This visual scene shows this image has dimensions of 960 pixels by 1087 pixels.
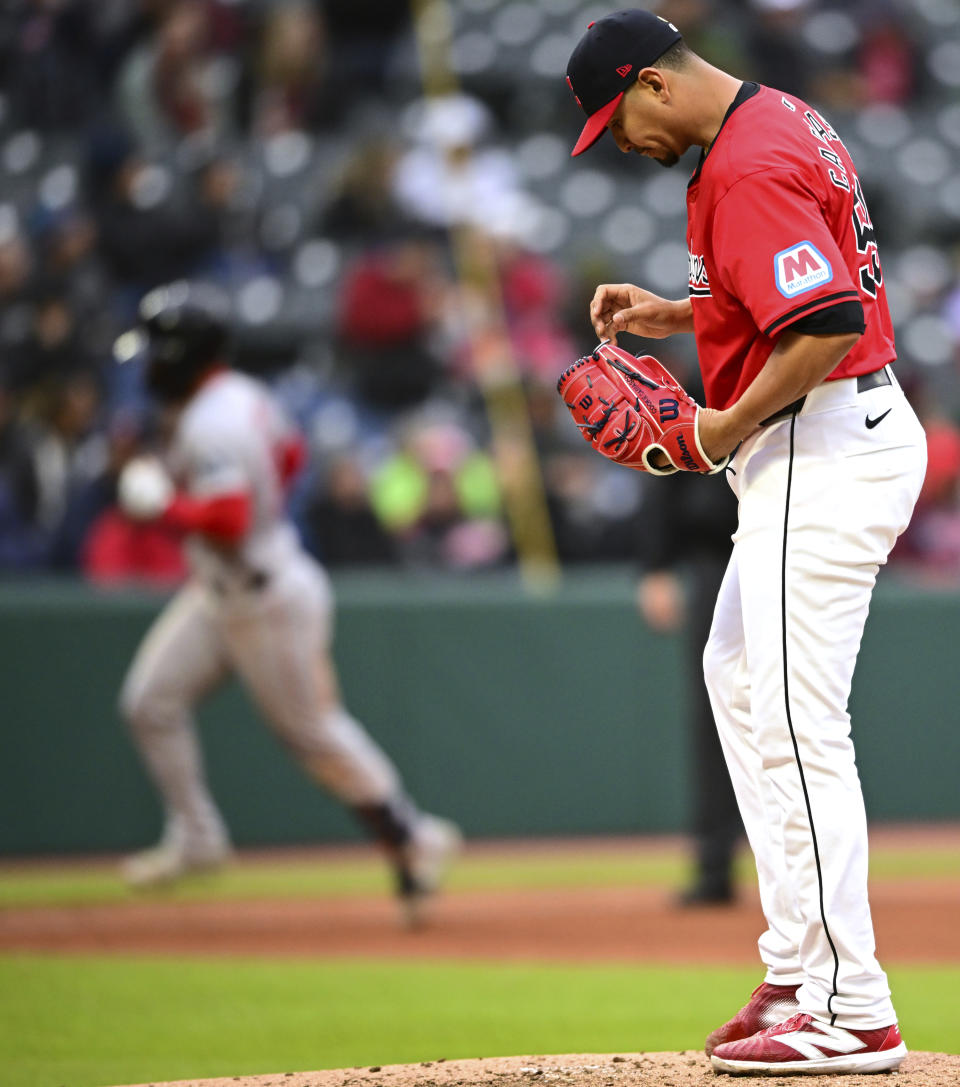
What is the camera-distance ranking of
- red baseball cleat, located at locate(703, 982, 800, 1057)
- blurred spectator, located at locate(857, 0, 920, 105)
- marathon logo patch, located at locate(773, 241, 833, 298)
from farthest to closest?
blurred spectator, located at locate(857, 0, 920, 105), red baseball cleat, located at locate(703, 982, 800, 1057), marathon logo patch, located at locate(773, 241, 833, 298)

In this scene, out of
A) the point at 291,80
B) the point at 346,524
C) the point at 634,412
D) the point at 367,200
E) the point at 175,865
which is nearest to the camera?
the point at 634,412

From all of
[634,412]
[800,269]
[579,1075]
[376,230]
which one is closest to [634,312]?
[634,412]

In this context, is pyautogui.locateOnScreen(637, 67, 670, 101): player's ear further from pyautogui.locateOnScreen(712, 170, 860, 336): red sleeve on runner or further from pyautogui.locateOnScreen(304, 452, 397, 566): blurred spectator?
pyautogui.locateOnScreen(304, 452, 397, 566): blurred spectator

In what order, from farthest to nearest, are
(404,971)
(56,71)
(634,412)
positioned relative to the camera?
(56,71) < (404,971) < (634,412)

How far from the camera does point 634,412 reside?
3.39m

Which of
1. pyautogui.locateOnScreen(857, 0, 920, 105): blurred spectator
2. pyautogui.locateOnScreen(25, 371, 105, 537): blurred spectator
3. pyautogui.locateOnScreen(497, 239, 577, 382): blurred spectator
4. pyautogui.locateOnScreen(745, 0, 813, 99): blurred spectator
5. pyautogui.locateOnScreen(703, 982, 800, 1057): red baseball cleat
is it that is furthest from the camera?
pyautogui.locateOnScreen(857, 0, 920, 105): blurred spectator

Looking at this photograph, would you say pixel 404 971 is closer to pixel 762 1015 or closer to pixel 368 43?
pixel 762 1015

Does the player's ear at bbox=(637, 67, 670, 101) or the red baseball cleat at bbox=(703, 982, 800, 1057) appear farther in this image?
the red baseball cleat at bbox=(703, 982, 800, 1057)

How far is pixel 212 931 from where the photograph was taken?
6703 millimetres

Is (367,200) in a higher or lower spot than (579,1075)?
higher

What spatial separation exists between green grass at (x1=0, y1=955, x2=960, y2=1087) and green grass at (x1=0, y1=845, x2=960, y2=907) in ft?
6.04

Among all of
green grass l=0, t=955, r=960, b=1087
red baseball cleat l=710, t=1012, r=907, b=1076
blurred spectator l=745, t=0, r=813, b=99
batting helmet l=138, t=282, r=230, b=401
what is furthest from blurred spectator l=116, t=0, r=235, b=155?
red baseball cleat l=710, t=1012, r=907, b=1076

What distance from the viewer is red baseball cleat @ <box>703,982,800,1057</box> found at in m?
3.49

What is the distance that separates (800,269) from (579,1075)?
1676 mm
